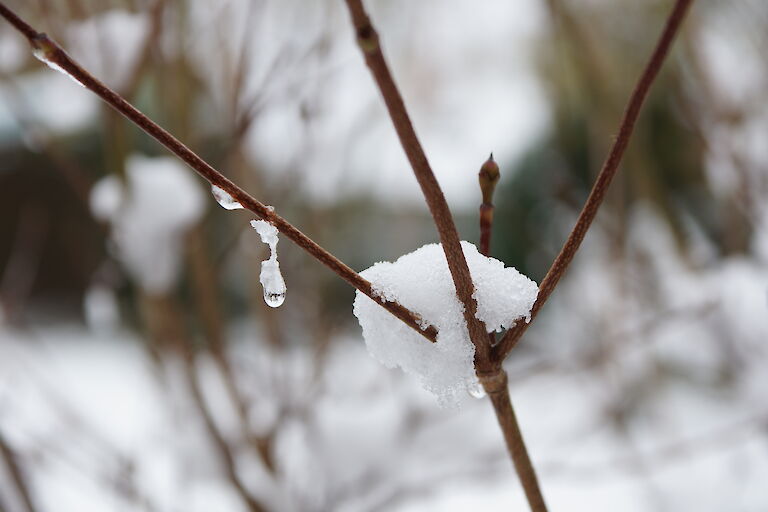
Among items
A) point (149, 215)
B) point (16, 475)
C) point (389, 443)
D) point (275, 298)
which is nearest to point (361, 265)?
point (389, 443)

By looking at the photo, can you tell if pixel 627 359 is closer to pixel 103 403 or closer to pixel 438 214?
pixel 438 214

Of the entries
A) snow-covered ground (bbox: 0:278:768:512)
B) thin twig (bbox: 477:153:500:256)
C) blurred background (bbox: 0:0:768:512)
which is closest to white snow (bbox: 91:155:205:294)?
blurred background (bbox: 0:0:768:512)

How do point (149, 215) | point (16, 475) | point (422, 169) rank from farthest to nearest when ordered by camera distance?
point (149, 215), point (16, 475), point (422, 169)

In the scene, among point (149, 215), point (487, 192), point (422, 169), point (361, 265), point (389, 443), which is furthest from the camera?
point (361, 265)

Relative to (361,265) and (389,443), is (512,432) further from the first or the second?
(361,265)

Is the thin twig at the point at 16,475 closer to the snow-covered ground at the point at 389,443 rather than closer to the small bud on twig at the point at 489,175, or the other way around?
the snow-covered ground at the point at 389,443

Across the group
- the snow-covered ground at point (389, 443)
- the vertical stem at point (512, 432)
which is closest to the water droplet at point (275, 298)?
the vertical stem at point (512, 432)

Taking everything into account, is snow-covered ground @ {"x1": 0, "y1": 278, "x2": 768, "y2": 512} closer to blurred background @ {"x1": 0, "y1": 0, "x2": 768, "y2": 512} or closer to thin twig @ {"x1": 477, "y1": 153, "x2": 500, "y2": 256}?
blurred background @ {"x1": 0, "y1": 0, "x2": 768, "y2": 512}
